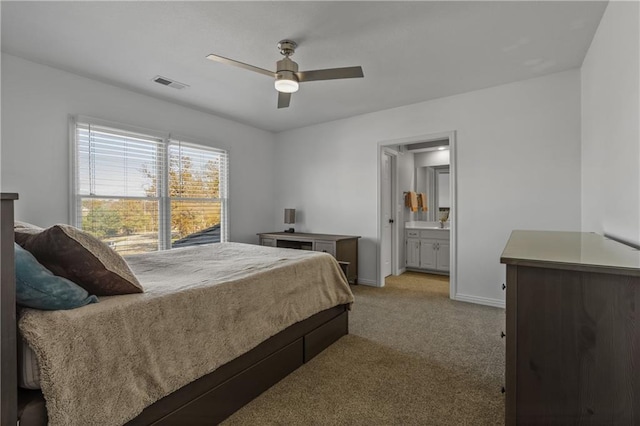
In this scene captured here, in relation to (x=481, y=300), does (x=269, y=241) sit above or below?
above

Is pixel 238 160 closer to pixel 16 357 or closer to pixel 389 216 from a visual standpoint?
pixel 389 216

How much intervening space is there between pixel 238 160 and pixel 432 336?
3752mm

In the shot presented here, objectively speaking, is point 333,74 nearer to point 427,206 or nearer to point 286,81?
point 286,81

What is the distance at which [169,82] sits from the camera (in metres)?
3.38

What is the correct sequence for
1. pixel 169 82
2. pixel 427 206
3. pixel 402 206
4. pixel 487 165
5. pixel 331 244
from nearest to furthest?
pixel 169 82
pixel 487 165
pixel 331 244
pixel 402 206
pixel 427 206

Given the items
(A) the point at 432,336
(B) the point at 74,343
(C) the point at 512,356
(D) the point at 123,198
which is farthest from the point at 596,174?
(D) the point at 123,198

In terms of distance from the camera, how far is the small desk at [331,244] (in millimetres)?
4297

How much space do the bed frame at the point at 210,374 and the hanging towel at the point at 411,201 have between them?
10.9 ft

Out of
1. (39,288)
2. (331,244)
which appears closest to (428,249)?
(331,244)

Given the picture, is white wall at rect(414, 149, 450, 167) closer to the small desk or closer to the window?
the small desk

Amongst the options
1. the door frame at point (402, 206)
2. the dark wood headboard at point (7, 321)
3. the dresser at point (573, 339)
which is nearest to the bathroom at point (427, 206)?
the door frame at point (402, 206)

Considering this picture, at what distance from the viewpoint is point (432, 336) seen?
2768mm

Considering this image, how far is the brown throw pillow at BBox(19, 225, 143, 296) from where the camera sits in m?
1.21

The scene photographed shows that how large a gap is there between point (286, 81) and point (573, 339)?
2329mm
